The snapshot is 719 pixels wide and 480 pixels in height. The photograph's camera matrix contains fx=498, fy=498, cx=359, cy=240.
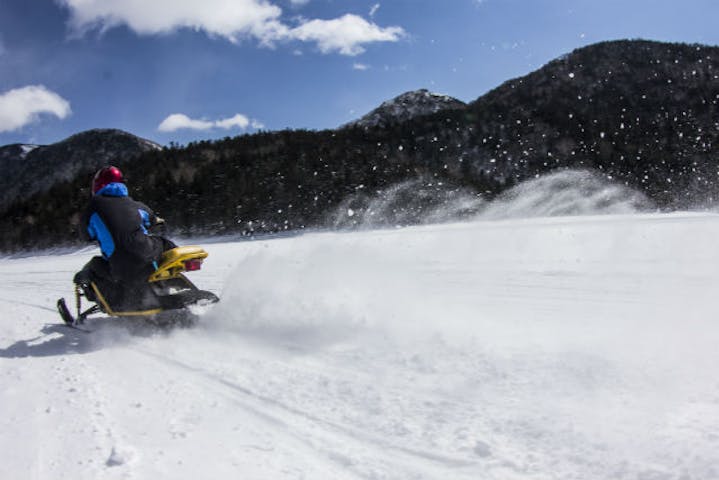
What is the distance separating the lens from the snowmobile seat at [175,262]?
4.79 metres

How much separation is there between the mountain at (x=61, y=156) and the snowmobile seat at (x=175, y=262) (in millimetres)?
70229

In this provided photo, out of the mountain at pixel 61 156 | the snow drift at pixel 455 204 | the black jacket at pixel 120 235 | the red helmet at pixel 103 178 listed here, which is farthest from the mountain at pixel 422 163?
the mountain at pixel 61 156

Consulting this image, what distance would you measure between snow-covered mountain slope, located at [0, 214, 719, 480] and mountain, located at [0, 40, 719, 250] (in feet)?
43.3

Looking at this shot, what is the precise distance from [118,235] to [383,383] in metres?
3.07

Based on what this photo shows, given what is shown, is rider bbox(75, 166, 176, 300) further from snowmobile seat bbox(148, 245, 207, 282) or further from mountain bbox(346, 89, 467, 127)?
mountain bbox(346, 89, 467, 127)

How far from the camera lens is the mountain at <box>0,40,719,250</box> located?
2036cm

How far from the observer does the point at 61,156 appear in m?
71.8

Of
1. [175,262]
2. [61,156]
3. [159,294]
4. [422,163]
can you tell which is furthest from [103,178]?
[61,156]

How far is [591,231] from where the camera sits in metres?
10.2

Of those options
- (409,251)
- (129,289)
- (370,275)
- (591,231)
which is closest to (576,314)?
(370,275)

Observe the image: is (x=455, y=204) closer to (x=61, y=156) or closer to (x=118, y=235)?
(x=118, y=235)

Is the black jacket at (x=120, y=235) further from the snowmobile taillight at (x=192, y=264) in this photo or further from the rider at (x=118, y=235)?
the snowmobile taillight at (x=192, y=264)

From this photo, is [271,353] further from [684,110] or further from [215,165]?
[684,110]

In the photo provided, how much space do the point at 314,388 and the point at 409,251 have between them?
6.56 metres
